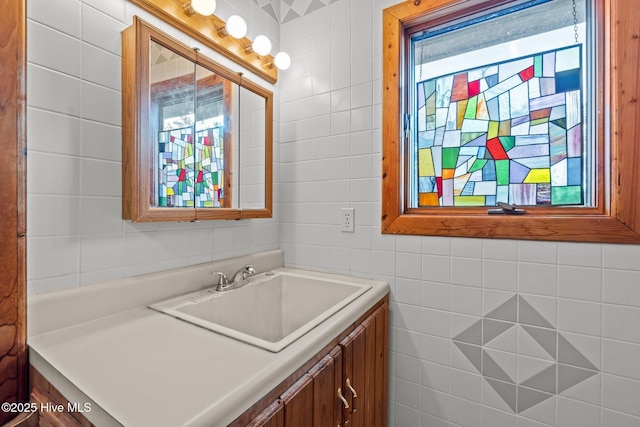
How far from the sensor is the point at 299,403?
68 cm

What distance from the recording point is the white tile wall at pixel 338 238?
82cm

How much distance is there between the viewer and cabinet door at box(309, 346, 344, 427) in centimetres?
75

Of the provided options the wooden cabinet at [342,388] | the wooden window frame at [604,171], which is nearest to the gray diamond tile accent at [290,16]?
the wooden window frame at [604,171]

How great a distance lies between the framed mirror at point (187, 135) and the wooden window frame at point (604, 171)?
78cm

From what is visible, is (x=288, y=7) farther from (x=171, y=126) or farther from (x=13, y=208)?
(x=13, y=208)

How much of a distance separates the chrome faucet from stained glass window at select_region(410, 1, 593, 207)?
2.69 feet

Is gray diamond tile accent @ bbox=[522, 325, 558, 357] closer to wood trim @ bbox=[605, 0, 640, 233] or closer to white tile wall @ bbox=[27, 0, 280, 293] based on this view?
wood trim @ bbox=[605, 0, 640, 233]

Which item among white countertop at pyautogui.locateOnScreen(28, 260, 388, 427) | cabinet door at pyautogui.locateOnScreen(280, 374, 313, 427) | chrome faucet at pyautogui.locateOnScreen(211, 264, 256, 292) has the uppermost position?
chrome faucet at pyautogui.locateOnScreen(211, 264, 256, 292)

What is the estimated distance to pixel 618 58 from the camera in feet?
3.21

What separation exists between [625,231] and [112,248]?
5.33 ft

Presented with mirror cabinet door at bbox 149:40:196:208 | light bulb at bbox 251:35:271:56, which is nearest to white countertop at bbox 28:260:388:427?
mirror cabinet door at bbox 149:40:196:208

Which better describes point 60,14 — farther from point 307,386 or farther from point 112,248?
point 307,386

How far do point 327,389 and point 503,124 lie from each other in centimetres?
118

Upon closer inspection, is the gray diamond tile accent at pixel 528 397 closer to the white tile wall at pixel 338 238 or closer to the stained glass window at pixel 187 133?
the white tile wall at pixel 338 238
